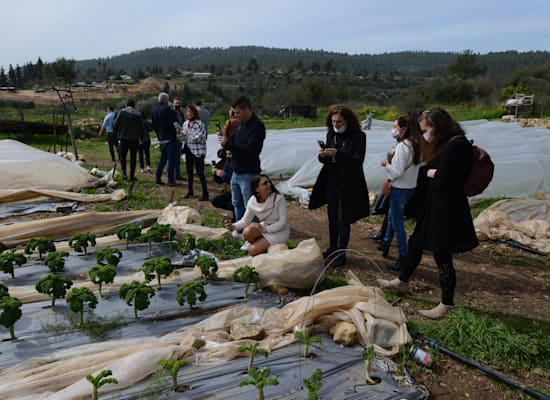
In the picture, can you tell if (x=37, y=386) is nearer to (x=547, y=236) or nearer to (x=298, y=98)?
(x=547, y=236)

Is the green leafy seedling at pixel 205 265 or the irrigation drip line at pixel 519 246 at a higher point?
the green leafy seedling at pixel 205 265

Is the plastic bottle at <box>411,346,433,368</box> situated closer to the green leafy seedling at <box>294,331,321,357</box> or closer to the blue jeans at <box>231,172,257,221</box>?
the green leafy seedling at <box>294,331,321,357</box>

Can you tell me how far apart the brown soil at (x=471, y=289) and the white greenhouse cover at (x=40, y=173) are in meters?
4.29

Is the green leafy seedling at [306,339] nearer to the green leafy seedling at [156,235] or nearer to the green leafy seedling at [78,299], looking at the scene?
the green leafy seedling at [78,299]

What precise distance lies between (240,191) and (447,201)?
264 cm

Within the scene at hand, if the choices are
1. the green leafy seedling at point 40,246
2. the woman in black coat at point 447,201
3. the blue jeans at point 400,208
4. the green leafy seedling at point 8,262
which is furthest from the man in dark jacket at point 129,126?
the woman in black coat at point 447,201

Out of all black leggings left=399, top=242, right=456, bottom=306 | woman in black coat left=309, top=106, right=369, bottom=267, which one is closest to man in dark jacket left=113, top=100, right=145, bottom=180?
woman in black coat left=309, top=106, right=369, bottom=267

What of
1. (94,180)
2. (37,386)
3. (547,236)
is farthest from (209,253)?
(94,180)

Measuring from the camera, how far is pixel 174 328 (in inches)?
124

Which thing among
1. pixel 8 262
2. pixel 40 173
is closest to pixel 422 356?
pixel 8 262

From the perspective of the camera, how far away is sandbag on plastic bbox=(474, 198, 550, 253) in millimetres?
5418

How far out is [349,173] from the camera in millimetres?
4215

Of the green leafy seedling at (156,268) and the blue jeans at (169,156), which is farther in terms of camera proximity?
the blue jeans at (169,156)

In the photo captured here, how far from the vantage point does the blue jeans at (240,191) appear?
505 centimetres
